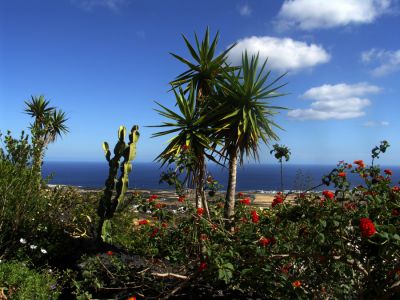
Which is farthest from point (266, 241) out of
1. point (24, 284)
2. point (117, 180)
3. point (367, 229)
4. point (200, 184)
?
point (117, 180)

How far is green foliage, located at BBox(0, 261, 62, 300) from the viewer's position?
5.51 meters

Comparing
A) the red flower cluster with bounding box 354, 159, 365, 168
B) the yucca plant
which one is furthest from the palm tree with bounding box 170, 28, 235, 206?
the red flower cluster with bounding box 354, 159, 365, 168

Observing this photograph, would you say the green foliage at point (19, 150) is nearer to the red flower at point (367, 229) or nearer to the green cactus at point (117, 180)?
the green cactus at point (117, 180)

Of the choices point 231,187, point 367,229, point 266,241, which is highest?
point 231,187

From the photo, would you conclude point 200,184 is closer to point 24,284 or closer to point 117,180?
point 117,180

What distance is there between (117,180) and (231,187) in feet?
8.54

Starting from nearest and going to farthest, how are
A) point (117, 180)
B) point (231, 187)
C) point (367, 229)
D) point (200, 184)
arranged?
point (367, 229)
point (200, 184)
point (117, 180)
point (231, 187)

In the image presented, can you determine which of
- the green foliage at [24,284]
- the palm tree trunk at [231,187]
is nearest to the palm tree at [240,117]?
the palm tree trunk at [231,187]

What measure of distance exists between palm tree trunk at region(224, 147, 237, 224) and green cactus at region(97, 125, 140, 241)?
90.4 inches

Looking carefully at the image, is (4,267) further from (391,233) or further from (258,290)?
(391,233)

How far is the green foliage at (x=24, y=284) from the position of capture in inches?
217

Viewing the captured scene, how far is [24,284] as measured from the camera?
5.77m

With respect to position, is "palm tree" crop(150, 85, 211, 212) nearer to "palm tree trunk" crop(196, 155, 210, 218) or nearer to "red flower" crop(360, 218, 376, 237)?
"palm tree trunk" crop(196, 155, 210, 218)

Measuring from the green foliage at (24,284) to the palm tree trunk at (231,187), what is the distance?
3.73 m
